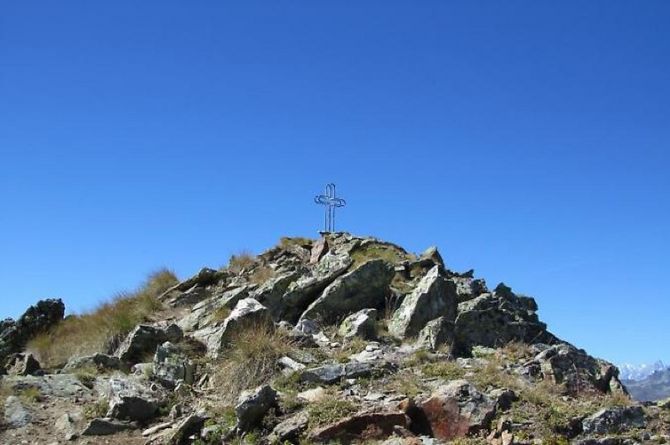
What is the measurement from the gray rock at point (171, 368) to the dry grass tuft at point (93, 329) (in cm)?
370

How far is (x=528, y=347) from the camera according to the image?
17.3 meters

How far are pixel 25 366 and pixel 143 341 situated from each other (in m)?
2.86

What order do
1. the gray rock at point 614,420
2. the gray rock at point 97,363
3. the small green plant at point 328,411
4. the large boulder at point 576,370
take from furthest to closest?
the gray rock at point 97,363 → the large boulder at point 576,370 → the small green plant at point 328,411 → the gray rock at point 614,420

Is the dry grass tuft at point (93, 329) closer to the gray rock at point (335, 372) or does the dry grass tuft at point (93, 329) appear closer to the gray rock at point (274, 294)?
the gray rock at point (274, 294)

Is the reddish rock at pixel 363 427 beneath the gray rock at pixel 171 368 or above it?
beneath

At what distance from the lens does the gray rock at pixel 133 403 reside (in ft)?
42.5

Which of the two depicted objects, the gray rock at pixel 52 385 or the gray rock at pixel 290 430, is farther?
the gray rock at pixel 52 385

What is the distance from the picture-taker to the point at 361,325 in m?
17.0

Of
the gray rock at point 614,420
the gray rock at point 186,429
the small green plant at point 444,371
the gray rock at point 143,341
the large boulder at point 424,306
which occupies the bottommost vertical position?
the gray rock at point 614,420

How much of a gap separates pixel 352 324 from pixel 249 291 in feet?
14.8

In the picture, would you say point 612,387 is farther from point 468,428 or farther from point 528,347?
point 468,428

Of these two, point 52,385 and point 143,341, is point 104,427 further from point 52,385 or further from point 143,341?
point 143,341

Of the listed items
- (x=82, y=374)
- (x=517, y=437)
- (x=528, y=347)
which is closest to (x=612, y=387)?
(x=528, y=347)

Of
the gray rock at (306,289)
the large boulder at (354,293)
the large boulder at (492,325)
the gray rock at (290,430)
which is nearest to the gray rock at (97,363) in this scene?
the gray rock at (306,289)
